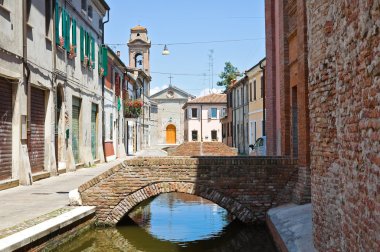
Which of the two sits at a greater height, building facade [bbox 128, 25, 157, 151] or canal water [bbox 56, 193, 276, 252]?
building facade [bbox 128, 25, 157, 151]

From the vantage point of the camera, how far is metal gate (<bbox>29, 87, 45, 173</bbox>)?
16.1 m

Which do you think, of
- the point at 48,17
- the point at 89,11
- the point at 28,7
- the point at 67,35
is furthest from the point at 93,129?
the point at 28,7

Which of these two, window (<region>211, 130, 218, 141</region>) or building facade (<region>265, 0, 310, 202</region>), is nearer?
building facade (<region>265, 0, 310, 202</region>)

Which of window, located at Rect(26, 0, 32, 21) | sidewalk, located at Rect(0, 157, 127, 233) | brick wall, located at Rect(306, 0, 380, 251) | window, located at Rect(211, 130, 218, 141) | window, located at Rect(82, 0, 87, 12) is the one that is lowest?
sidewalk, located at Rect(0, 157, 127, 233)

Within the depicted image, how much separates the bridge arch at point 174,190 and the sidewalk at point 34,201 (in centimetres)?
117

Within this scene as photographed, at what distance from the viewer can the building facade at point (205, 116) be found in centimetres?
6406

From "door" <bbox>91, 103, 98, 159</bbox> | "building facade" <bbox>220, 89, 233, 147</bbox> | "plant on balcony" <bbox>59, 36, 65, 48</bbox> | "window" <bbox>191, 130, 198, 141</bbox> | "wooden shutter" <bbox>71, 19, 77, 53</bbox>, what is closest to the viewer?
"plant on balcony" <bbox>59, 36, 65, 48</bbox>

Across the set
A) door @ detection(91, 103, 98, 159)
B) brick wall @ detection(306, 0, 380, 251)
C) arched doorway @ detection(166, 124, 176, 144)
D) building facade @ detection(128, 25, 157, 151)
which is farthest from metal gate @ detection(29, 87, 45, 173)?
arched doorway @ detection(166, 124, 176, 144)

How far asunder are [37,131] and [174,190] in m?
6.81

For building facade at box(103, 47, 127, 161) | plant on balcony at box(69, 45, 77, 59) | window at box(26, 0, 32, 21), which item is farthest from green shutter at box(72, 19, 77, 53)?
building facade at box(103, 47, 127, 161)

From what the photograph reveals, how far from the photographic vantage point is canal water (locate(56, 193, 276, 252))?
10.1m

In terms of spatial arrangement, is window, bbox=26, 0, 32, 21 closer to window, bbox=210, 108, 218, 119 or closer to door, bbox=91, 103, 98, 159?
door, bbox=91, 103, 98, 159

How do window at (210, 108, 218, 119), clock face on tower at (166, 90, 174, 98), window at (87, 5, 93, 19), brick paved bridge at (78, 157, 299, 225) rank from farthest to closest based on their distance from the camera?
clock face on tower at (166, 90, 174, 98), window at (210, 108, 218, 119), window at (87, 5, 93, 19), brick paved bridge at (78, 157, 299, 225)

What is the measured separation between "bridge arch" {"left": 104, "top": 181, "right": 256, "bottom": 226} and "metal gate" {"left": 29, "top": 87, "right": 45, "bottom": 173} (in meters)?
5.36
